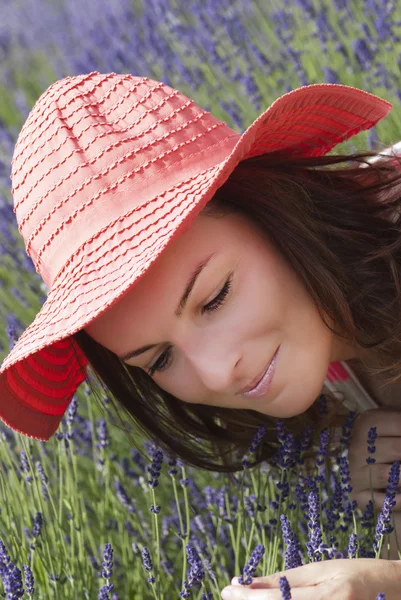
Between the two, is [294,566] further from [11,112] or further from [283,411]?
[11,112]

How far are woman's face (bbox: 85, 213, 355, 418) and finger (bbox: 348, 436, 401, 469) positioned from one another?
36cm

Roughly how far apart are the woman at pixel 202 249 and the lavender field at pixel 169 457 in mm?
228

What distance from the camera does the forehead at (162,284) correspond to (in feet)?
5.32

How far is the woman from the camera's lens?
1.60m

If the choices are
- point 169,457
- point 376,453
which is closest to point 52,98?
point 169,457

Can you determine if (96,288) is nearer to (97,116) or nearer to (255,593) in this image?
(97,116)

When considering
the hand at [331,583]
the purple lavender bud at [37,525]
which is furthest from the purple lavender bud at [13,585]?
the hand at [331,583]

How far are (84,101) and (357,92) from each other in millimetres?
562

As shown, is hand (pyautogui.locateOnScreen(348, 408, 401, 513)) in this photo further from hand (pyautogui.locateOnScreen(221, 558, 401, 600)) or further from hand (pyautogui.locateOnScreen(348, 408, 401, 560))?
hand (pyautogui.locateOnScreen(221, 558, 401, 600))

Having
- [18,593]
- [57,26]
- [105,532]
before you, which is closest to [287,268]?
[18,593]

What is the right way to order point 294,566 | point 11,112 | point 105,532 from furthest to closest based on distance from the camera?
point 11,112 → point 105,532 → point 294,566

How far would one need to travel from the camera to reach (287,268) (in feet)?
5.80

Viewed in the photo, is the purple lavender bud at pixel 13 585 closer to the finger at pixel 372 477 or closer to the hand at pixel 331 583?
the hand at pixel 331 583

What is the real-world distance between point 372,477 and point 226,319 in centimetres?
64
